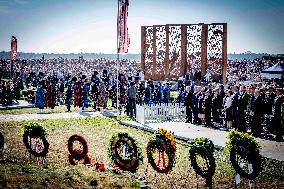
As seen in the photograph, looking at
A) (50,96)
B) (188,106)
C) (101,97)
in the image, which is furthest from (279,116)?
(50,96)

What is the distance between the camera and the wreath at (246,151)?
8484 mm

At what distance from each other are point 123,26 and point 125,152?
10.7m

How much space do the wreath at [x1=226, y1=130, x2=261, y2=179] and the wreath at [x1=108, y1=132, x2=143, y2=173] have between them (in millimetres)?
2595


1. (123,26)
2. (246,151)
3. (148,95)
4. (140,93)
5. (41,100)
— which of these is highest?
(123,26)

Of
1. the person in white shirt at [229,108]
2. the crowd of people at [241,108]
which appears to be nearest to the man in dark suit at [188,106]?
the crowd of people at [241,108]

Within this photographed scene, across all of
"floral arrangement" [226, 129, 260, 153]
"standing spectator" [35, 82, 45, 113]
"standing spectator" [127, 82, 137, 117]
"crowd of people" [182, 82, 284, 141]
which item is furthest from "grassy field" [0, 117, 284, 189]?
"standing spectator" [35, 82, 45, 113]

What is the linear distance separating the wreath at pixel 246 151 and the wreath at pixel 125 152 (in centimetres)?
259

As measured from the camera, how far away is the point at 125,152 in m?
10.1

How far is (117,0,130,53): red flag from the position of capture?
19125 millimetres

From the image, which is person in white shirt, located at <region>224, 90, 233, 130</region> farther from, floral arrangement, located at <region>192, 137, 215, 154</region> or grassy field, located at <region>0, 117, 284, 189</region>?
floral arrangement, located at <region>192, 137, 215, 154</region>

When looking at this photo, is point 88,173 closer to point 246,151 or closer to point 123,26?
point 246,151

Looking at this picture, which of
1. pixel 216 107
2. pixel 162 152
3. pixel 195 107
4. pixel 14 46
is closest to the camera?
pixel 162 152

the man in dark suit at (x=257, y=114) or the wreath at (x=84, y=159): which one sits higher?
the man in dark suit at (x=257, y=114)

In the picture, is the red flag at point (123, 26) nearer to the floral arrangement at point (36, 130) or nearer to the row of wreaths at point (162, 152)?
the floral arrangement at point (36, 130)
